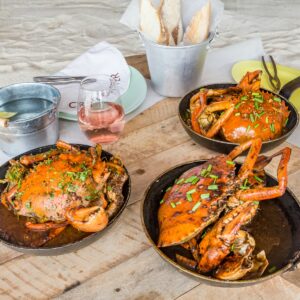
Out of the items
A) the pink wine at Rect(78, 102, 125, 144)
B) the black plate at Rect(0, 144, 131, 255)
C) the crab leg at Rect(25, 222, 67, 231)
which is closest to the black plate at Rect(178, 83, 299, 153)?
the pink wine at Rect(78, 102, 125, 144)

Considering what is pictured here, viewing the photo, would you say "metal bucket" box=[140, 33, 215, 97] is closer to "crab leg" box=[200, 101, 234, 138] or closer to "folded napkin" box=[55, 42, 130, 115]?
"folded napkin" box=[55, 42, 130, 115]

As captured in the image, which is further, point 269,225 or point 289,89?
point 289,89

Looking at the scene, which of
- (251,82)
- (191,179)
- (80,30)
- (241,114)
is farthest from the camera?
(80,30)

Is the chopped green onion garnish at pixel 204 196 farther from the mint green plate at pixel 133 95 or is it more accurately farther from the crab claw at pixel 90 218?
the mint green plate at pixel 133 95

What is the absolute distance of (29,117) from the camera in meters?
1.43

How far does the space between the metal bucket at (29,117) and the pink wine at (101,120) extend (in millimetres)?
108

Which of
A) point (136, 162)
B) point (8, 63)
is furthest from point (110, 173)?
point (8, 63)

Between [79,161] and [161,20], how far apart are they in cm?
78

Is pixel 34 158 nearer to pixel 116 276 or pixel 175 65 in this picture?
pixel 116 276

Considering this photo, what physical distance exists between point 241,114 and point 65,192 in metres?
0.65

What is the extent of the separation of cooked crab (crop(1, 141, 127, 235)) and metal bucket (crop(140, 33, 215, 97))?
2.11ft

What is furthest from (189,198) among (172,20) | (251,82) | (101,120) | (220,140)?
(172,20)

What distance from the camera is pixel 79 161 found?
3.72 feet

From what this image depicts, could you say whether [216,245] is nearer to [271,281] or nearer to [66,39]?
[271,281]
